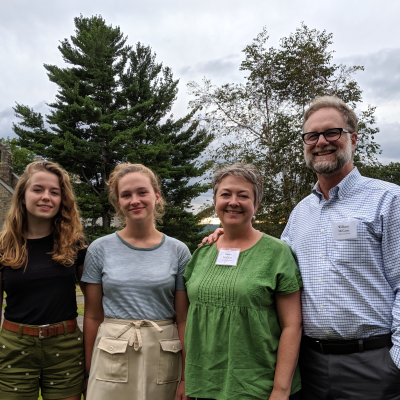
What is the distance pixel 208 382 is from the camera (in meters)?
1.87

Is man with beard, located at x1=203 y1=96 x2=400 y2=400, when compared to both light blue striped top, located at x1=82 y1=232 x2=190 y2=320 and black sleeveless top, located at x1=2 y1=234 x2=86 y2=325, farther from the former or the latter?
black sleeveless top, located at x1=2 y1=234 x2=86 y2=325

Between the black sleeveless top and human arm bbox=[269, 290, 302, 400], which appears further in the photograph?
the black sleeveless top

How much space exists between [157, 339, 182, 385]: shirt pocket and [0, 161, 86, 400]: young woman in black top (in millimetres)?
555

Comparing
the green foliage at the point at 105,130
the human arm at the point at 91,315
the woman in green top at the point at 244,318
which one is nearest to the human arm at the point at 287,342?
the woman in green top at the point at 244,318

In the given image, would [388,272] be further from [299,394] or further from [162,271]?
[162,271]

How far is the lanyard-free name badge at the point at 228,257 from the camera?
197cm

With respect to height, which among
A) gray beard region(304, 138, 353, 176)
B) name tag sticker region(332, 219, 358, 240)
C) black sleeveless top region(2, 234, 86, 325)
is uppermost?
gray beard region(304, 138, 353, 176)

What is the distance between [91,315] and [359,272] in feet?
5.16

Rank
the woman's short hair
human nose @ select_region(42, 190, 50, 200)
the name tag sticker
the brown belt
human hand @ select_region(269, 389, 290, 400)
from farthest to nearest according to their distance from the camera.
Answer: human nose @ select_region(42, 190, 50, 200) → the brown belt → the woman's short hair → the name tag sticker → human hand @ select_region(269, 389, 290, 400)

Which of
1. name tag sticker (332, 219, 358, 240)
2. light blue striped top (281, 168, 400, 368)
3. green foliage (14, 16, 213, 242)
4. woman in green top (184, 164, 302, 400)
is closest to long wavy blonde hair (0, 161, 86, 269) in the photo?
woman in green top (184, 164, 302, 400)

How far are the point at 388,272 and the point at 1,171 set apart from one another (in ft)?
92.4

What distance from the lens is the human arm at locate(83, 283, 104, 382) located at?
90.7 inches

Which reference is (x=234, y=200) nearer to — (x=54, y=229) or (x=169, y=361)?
(x=169, y=361)

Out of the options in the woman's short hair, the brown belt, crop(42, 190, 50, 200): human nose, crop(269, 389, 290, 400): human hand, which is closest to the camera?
crop(269, 389, 290, 400): human hand
